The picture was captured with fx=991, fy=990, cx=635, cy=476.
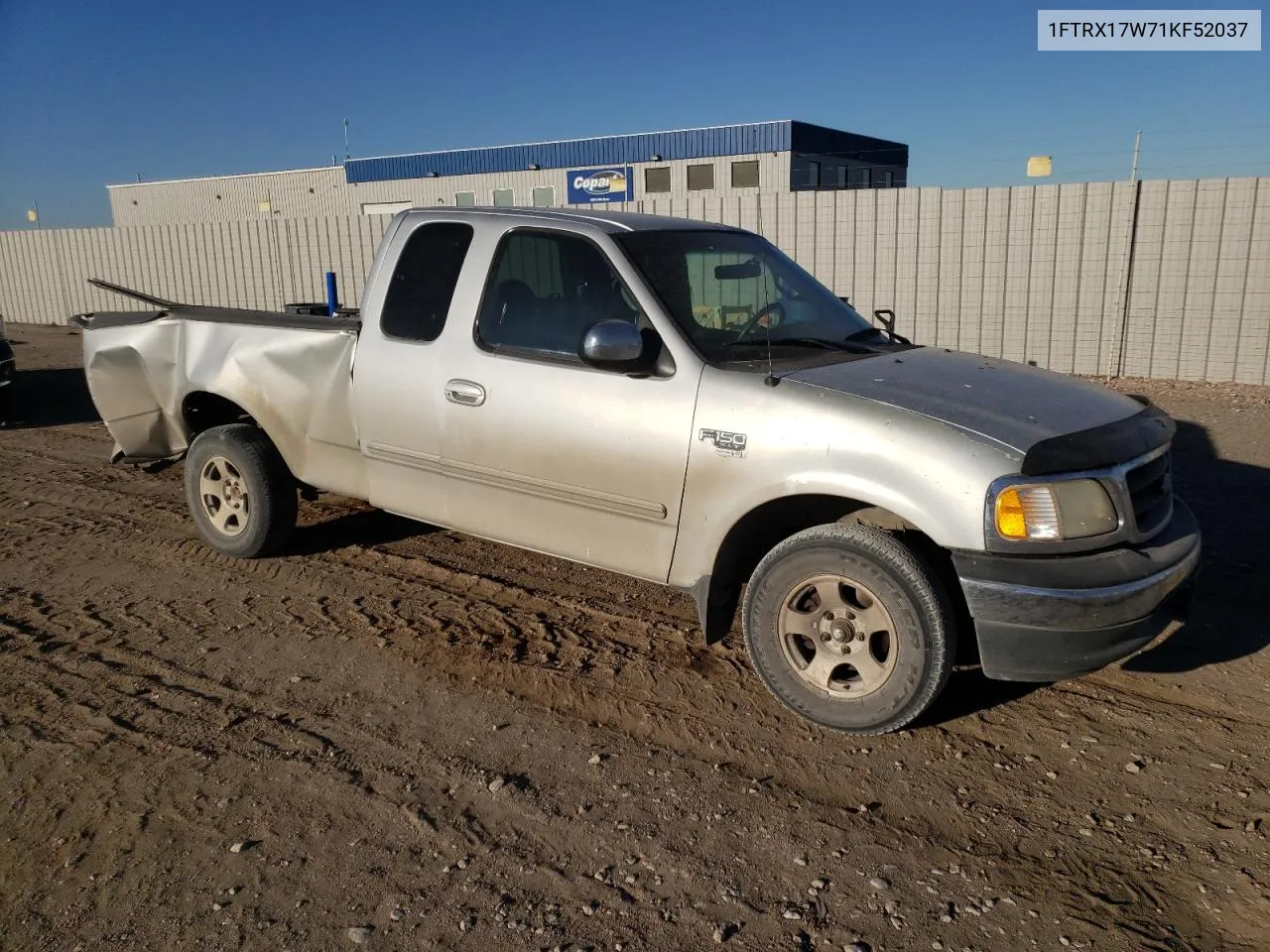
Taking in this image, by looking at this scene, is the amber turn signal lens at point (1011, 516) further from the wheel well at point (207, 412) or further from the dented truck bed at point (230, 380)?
the wheel well at point (207, 412)

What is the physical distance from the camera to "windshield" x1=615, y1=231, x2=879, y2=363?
428 cm

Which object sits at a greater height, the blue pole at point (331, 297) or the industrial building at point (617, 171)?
the industrial building at point (617, 171)

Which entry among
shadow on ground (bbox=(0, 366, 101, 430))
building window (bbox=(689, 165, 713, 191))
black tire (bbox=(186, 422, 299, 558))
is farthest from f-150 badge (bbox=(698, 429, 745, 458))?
building window (bbox=(689, 165, 713, 191))

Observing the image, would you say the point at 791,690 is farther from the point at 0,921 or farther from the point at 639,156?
the point at 639,156

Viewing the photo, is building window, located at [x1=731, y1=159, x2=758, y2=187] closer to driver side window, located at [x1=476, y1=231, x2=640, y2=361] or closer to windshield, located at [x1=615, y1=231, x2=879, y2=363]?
windshield, located at [x1=615, y1=231, x2=879, y2=363]

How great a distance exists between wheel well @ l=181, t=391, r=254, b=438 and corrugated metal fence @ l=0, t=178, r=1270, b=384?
8807 mm

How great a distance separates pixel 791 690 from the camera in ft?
12.7

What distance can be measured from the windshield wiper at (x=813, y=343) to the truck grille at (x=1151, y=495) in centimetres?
127

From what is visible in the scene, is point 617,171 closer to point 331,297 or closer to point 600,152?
point 600,152

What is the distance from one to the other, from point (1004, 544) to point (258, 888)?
8.60 feet

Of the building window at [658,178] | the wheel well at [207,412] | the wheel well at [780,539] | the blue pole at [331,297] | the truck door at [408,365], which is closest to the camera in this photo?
the wheel well at [780,539]

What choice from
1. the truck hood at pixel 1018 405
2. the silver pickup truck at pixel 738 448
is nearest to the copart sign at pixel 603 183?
the silver pickup truck at pixel 738 448

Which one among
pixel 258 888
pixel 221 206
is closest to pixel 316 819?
pixel 258 888

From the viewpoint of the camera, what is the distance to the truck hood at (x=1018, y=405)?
348 cm
